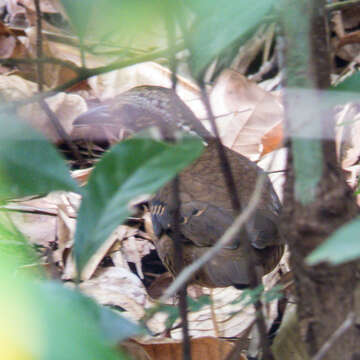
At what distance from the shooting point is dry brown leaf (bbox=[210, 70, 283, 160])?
3426 mm

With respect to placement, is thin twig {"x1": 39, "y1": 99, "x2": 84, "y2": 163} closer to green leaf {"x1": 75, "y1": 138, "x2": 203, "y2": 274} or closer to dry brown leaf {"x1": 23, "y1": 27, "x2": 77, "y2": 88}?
green leaf {"x1": 75, "y1": 138, "x2": 203, "y2": 274}

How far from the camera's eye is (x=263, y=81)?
4.37 metres

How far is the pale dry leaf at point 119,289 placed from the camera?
7.93 ft

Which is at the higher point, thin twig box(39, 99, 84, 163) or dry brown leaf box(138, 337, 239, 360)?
thin twig box(39, 99, 84, 163)

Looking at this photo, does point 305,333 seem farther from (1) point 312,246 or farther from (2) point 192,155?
(2) point 192,155

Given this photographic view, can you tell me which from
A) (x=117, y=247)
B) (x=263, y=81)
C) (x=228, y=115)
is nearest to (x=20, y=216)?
(x=117, y=247)

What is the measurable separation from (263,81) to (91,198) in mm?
3558

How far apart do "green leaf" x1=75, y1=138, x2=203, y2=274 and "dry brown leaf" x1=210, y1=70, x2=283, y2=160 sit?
252 cm

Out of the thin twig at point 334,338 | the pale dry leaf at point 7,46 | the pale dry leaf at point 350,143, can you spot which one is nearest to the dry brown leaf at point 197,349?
the thin twig at point 334,338

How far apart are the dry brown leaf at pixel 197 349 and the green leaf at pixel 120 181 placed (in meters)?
0.99

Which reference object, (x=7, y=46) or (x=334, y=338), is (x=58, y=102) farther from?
(x=334, y=338)

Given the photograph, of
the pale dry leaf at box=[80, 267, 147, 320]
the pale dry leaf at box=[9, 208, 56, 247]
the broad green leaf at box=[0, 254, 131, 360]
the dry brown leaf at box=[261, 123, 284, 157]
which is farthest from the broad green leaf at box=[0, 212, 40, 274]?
the dry brown leaf at box=[261, 123, 284, 157]

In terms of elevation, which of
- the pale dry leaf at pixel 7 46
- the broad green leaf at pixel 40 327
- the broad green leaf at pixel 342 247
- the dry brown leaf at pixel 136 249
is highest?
the broad green leaf at pixel 342 247

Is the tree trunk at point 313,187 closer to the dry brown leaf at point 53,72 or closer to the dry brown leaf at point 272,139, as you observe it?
the dry brown leaf at point 272,139
